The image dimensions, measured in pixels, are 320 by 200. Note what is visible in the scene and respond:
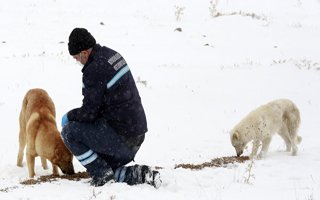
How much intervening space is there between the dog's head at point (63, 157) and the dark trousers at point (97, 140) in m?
0.48

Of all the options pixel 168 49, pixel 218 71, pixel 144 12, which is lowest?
pixel 218 71

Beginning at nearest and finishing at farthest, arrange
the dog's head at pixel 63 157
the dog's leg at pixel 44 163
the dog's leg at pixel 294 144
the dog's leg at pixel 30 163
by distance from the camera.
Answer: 1. the dog's head at pixel 63 157
2. the dog's leg at pixel 30 163
3. the dog's leg at pixel 44 163
4. the dog's leg at pixel 294 144

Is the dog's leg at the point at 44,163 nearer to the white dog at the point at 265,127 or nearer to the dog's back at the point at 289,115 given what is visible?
the white dog at the point at 265,127

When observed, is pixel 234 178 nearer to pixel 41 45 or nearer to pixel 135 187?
pixel 135 187

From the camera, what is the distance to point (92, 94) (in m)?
5.73

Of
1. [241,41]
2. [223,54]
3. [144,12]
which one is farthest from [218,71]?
[144,12]

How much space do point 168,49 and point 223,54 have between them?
210 cm

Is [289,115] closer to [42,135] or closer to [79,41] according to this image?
[42,135]

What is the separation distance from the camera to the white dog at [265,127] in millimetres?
8914

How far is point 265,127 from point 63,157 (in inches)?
161

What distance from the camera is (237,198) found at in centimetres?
563

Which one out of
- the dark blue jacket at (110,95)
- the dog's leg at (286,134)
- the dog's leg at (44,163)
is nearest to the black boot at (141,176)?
the dark blue jacket at (110,95)

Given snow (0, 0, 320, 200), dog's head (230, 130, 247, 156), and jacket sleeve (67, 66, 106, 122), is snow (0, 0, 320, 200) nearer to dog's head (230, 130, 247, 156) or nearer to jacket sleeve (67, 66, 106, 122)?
dog's head (230, 130, 247, 156)

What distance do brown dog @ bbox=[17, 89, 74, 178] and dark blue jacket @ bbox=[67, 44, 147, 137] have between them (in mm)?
824
